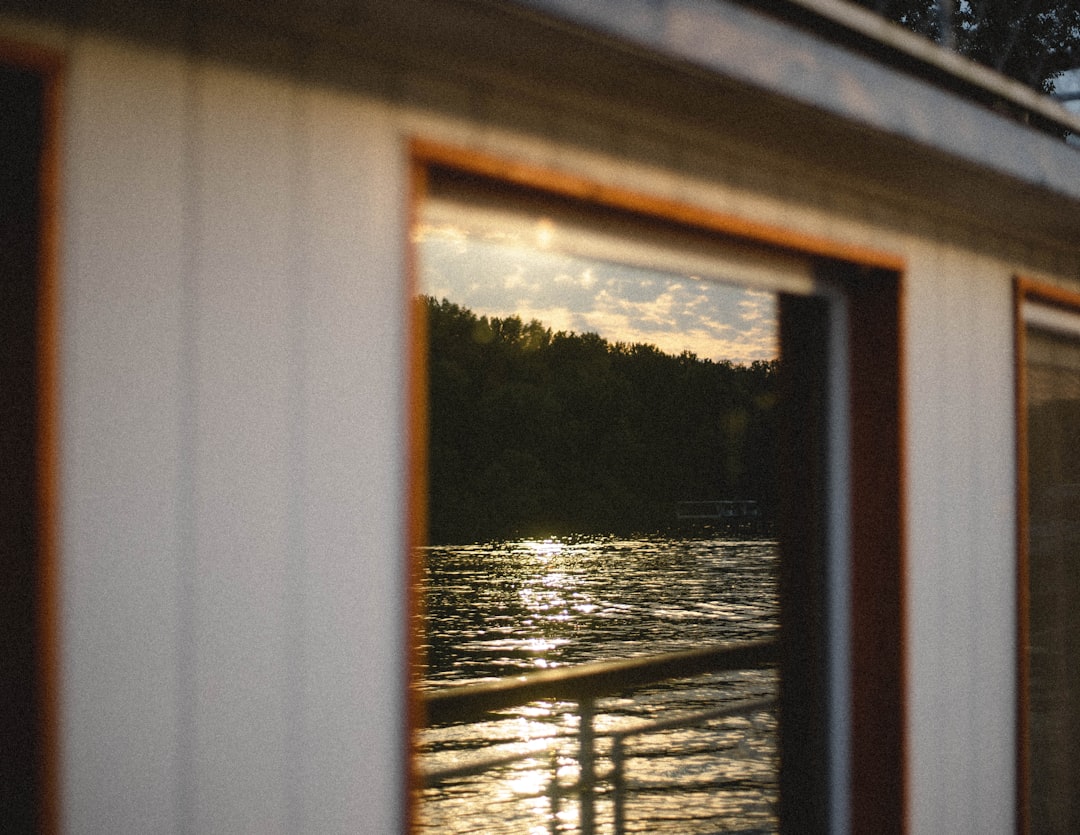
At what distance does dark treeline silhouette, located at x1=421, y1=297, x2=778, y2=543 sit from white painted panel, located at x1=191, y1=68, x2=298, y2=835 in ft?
89.7

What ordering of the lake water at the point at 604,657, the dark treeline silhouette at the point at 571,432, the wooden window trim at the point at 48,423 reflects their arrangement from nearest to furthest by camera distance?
1. the wooden window trim at the point at 48,423
2. the lake water at the point at 604,657
3. the dark treeline silhouette at the point at 571,432

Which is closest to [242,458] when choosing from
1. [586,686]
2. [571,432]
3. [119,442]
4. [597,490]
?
[119,442]

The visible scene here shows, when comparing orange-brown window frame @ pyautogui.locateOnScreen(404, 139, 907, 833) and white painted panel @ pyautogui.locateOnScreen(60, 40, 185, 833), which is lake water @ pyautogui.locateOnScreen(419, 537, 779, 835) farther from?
white painted panel @ pyautogui.locateOnScreen(60, 40, 185, 833)

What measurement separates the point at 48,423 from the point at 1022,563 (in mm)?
2859

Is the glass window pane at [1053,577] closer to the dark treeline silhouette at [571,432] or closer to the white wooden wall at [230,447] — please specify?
the white wooden wall at [230,447]

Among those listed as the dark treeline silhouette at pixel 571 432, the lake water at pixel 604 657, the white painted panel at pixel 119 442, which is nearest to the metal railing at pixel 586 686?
the lake water at pixel 604 657

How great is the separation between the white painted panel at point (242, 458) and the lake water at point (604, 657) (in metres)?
0.49

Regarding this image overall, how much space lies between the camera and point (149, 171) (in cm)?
141

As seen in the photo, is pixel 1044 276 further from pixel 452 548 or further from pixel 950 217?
pixel 452 548

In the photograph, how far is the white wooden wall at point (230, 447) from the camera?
134 cm

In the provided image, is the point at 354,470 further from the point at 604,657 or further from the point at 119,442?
the point at 604,657

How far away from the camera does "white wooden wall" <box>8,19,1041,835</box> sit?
1340 millimetres

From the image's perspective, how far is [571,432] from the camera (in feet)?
149

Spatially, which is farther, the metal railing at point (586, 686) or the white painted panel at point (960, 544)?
the metal railing at point (586, 686)
